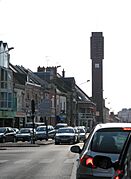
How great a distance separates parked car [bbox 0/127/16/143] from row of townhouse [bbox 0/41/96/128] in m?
3.39

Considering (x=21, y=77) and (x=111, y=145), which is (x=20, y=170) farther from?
(x=21, y=77)

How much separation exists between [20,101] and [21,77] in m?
5.11

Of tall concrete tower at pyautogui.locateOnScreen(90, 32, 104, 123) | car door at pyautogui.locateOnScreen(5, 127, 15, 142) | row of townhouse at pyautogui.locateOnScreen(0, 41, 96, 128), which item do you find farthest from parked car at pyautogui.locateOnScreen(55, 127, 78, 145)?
tall concrete tower at pyautogui.locateOnScreen(90, 32, 104, 123)

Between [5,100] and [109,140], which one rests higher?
[5,100]

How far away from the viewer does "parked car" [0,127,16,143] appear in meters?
46.7

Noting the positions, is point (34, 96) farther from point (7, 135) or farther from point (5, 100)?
point (7, 135)

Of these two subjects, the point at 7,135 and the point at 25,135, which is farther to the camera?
the point at 25,135

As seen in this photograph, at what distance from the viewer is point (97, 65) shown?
403ft

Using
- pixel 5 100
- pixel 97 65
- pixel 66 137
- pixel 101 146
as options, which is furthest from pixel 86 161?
pixel 97 65

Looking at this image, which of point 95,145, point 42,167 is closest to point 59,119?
point 42,167

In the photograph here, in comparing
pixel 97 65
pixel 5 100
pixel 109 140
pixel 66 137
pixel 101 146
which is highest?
pixel 97 65

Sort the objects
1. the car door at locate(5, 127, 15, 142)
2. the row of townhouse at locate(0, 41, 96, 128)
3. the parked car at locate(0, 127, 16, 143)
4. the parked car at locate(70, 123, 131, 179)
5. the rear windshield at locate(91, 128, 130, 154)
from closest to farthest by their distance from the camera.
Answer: the parked car at locate(70, 123, 131, 179)
the rear windshield at locate(91, 128, 130, 154)
the parked car at locate(0, 127, 16, 143)
the car door at locate(5, 127, 15, 142)
the row of townhouse at locate(0, 41, 96, 128)

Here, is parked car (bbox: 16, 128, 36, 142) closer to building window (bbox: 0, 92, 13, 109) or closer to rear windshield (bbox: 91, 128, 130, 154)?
building window (bbox: 0, 92, 13, 109)

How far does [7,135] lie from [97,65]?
76.5 m
